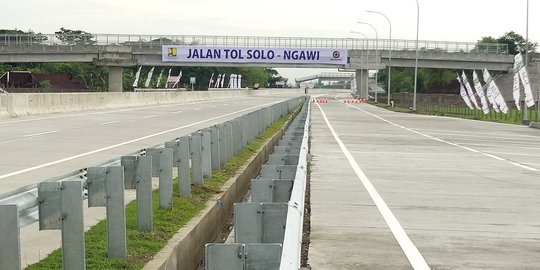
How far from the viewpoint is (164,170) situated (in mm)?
9273

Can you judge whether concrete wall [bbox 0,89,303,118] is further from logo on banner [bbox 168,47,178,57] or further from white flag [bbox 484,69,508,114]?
white flag [bbox 484,69,508,114]

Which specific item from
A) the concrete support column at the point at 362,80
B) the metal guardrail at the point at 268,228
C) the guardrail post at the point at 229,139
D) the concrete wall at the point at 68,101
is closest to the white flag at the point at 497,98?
the concrete wall at the point at 68,101

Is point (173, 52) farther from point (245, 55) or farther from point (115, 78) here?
point (245, 55)

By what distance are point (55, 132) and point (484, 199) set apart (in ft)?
54.5

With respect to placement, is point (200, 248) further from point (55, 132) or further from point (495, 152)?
point (55, 132)

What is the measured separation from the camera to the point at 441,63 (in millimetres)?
88125

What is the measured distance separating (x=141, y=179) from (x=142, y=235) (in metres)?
0.59

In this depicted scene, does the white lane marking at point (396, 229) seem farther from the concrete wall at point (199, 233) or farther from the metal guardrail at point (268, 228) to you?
the concrete wall at point (199, 233)

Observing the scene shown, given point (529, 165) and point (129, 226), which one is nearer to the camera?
point (129, 226)

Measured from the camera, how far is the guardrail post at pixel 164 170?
30.0 ft

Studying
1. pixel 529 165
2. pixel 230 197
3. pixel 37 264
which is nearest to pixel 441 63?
pixel 529 165

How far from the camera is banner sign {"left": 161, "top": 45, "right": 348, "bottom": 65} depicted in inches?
3398

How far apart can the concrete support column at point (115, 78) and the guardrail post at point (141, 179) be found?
3167 inches

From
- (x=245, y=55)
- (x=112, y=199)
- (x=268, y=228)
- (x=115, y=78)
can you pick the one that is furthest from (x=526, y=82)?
(x=115, y=78)
